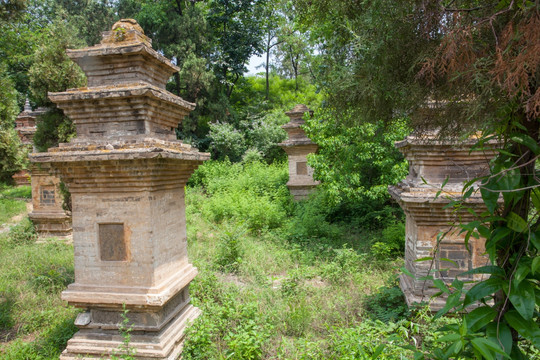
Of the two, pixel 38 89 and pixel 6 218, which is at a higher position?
pixel 38 89

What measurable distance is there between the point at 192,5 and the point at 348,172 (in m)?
15.4

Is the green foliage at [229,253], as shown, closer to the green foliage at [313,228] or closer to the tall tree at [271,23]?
the green foliage at [313,228]

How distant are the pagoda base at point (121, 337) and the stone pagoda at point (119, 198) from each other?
12 millimetres

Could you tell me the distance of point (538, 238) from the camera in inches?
62.4

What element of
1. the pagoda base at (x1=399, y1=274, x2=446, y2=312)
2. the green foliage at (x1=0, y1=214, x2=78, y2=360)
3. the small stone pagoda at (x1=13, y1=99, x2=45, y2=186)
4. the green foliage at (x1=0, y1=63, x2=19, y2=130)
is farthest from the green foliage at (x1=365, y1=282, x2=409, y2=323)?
the small stone pagoda at (x1=13, y1=99, x2=45, y2=186)

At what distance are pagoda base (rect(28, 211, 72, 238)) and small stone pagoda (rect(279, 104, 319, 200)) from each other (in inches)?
292

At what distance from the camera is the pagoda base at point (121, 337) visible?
397cm

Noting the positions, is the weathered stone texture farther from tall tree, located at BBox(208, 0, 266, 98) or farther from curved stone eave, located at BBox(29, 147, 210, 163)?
tall tree, located at BBox(208, 0, 266, 98)

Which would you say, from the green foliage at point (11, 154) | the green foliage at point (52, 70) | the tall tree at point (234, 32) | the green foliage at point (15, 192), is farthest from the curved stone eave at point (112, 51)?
the tall tree at point (234, 32)

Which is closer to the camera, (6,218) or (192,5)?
(6,218)

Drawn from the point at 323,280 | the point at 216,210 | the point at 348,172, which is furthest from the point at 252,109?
the point at 323,280

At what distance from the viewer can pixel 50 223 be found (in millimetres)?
9859

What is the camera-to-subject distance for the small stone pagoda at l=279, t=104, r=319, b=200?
1253cm

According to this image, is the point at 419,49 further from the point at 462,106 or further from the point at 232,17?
the point at 232,17
